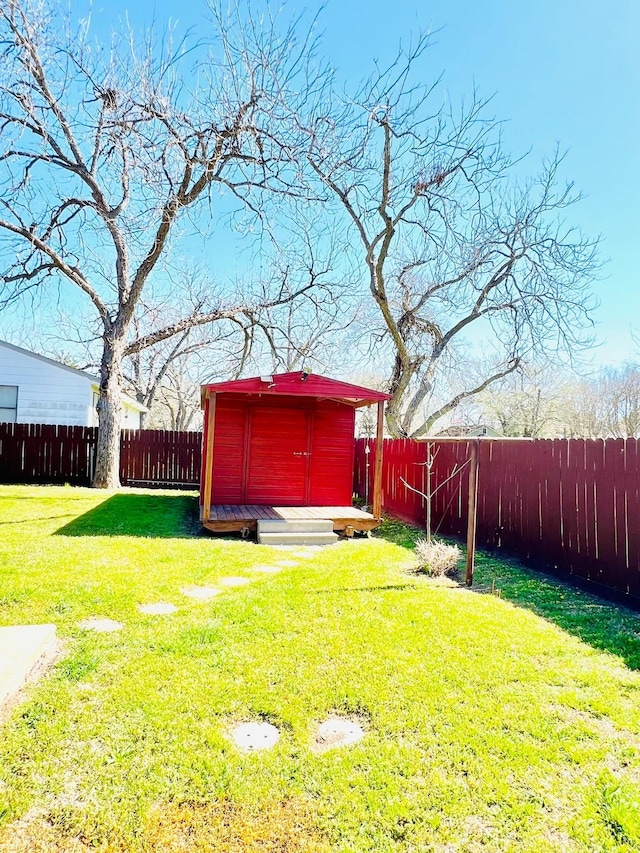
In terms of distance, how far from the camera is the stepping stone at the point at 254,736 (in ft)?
6.91

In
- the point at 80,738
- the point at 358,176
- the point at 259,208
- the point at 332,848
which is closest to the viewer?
the point at 332,848

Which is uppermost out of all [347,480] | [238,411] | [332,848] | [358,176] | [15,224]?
[358,176]

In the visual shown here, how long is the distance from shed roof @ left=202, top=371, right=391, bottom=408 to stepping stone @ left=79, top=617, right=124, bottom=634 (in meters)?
3.92

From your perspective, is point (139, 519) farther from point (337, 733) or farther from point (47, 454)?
point (47, 454)

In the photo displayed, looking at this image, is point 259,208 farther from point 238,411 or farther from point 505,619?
point 505,619

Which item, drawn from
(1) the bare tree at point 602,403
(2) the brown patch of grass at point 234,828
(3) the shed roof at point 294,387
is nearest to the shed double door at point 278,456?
(3) the shed roof at point 294,387

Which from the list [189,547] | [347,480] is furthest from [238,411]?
[189,547]

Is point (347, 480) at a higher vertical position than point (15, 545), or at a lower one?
higher

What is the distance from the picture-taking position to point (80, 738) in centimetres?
211

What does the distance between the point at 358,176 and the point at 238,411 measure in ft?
18.4

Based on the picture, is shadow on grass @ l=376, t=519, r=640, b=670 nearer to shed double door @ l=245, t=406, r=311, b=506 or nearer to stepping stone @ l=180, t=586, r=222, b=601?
stepping stone @ l=180, t=586, r=222, b=601

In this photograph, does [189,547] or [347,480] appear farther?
[347,480]

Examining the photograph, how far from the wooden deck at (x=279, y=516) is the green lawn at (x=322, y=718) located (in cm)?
238

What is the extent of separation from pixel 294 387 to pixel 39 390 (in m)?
9.99
